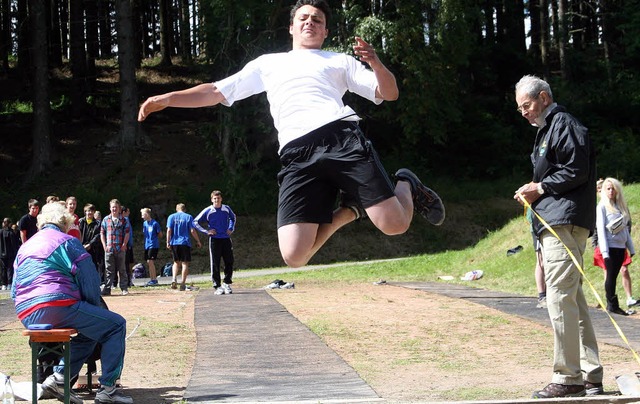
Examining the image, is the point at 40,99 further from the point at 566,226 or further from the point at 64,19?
the point at 566,226

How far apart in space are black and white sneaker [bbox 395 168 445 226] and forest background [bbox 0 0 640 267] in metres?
22.8

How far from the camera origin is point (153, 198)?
33.3 m

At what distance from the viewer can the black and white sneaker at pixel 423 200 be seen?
257 inches

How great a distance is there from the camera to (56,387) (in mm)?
7289

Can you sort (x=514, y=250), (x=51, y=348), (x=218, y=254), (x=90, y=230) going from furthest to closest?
(x=514, y=250) → (x=90, y=230) → (x=218, y=254) → (x=51, y=348)

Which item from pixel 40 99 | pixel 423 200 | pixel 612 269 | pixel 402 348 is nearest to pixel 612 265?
pixel 612 269

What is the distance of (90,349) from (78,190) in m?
26.1

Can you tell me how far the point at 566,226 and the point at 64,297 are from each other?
3.89 m

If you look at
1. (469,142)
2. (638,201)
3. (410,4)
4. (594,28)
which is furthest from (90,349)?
(594,28)

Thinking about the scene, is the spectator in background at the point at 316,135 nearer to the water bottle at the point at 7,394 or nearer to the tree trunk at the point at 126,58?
the water bottle at the point at 7,394

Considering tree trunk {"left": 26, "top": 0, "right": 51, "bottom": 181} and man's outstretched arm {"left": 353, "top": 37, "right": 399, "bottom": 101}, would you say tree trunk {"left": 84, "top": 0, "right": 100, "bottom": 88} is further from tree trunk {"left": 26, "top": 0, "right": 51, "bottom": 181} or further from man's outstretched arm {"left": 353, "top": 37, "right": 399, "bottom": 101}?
man's outstretched arm {"left": 353, "top": 37, "right": 399, "bottom": 101}

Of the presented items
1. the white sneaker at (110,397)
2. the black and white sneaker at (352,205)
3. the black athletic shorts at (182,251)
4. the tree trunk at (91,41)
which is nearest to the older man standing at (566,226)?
the black and white sneaker at (352,205)

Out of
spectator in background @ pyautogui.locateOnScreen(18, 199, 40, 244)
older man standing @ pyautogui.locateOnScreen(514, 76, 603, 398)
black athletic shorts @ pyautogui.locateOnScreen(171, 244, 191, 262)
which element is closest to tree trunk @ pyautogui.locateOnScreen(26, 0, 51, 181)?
spectator in background @ pyautogui.locateOnScreen(18, 199, 40, 244)

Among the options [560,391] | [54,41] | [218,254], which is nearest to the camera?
[560,391]
